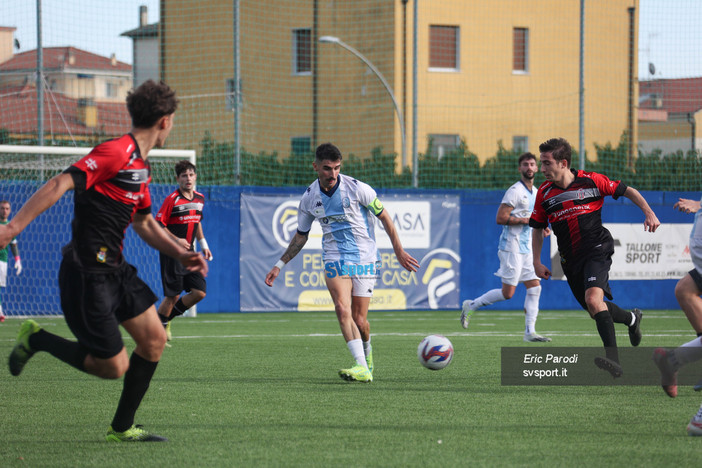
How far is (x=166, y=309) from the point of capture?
1181cm

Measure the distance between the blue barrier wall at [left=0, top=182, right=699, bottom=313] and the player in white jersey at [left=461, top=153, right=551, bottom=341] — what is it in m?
5.89

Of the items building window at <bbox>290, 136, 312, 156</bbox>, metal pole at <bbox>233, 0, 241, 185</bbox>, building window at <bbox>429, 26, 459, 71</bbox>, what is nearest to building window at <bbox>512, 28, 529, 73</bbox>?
building window at <bbox>429, 26, 459, 71</bbox>

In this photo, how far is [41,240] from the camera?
16875 millimetres

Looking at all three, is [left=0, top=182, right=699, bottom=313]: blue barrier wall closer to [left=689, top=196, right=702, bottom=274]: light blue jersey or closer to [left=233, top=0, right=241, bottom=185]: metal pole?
[left=233, top=0, right=241, bottom=185]: metal pole

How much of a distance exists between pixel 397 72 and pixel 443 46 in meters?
4.77

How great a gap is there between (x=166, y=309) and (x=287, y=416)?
5354 mm

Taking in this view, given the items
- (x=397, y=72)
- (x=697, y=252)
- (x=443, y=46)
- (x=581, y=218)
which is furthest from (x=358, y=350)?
(x=443, y=46)

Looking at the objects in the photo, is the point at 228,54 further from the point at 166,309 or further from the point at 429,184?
the point at 166,309

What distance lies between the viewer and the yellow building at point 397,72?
21.0 m

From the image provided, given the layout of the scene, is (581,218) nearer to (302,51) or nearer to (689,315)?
(689,315)

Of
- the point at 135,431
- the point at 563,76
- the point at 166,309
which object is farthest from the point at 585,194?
the point at 563,76

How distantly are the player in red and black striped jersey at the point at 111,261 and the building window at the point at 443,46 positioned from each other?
23.3 meters

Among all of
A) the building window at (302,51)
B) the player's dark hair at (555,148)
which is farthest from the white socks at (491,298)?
the building window at (302,51)

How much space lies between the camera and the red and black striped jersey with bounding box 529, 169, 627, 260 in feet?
28.8
